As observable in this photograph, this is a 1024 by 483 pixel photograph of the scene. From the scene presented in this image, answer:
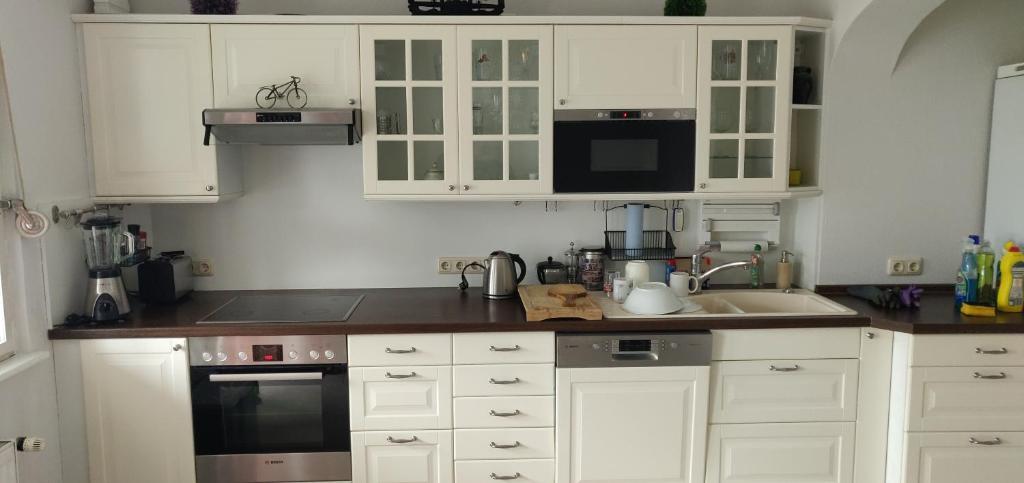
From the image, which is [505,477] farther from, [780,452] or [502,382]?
[780,452]

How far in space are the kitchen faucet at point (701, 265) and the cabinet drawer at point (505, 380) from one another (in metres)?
0.85

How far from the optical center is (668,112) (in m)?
2.70

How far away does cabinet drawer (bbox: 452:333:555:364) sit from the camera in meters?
2.50

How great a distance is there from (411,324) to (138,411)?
1090 millimetres

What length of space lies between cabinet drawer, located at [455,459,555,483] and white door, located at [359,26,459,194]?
3.60ft

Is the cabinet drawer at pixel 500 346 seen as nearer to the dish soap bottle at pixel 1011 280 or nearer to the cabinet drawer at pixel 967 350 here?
the cabinet drawer at pixel 967 350

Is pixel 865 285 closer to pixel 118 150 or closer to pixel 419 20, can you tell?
pixel 419 20

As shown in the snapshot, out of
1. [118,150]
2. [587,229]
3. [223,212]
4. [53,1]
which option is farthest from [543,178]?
[53,1]

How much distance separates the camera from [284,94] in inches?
103

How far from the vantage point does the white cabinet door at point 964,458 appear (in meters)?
2.52

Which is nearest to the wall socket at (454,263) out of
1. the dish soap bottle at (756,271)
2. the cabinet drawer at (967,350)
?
the dish soap bottle at (756,271)

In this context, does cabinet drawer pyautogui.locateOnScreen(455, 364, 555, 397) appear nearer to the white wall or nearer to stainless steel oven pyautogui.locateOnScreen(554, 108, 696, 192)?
stainless steel oven pyautogui.locateOnScreen(554, 108, 696, 192)

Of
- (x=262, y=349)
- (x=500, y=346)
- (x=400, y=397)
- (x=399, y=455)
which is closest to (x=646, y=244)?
(x=500, y=346)

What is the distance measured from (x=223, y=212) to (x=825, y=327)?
2.63 m
